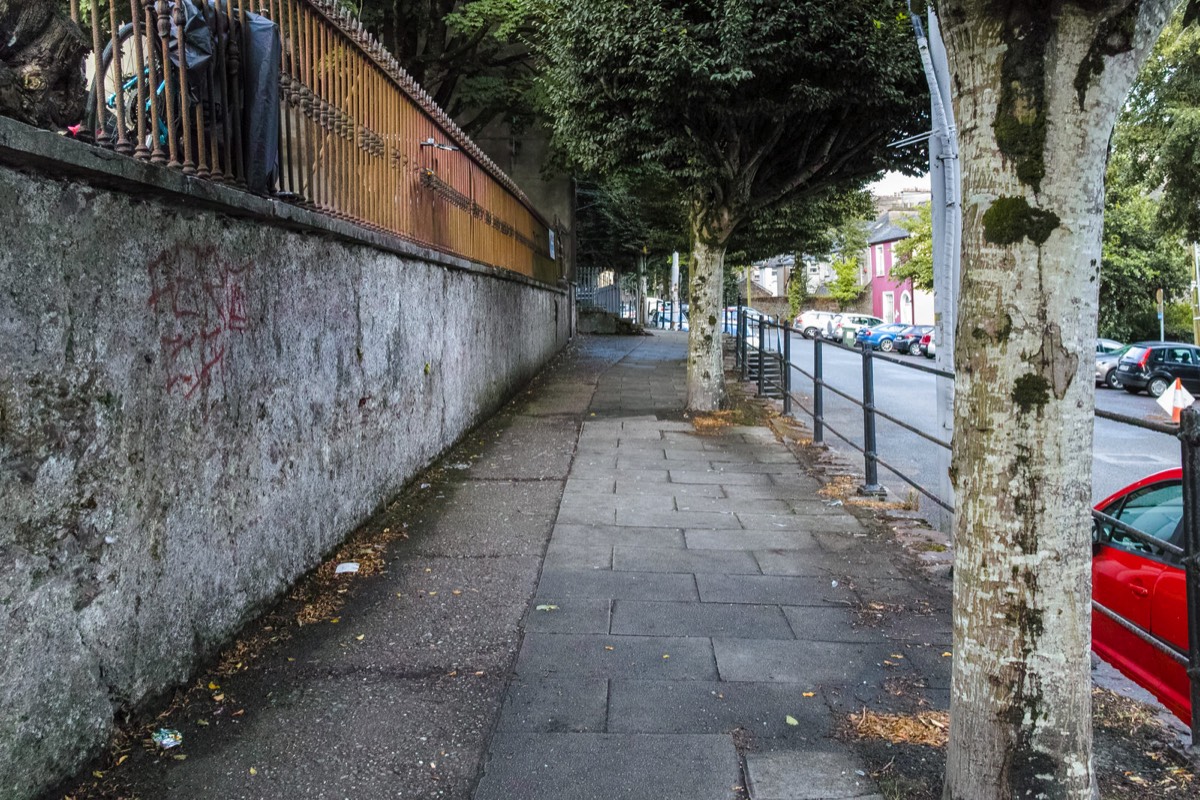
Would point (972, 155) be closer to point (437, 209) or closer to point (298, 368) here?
point (298, 368)

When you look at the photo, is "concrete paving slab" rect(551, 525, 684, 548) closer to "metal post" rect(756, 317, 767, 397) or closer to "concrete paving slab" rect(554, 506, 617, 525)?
"concrete paving slab" rect(554, 506, 617, 525)

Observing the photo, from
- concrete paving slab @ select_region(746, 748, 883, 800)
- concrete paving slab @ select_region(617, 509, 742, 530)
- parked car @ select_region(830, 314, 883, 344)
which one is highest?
parked car @ select_region(830, 314, 883, 344)

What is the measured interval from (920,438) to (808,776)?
10075mm

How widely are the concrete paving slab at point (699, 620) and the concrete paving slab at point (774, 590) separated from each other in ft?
0.38

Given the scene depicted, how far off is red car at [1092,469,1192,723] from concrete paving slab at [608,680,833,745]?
53.2 inches

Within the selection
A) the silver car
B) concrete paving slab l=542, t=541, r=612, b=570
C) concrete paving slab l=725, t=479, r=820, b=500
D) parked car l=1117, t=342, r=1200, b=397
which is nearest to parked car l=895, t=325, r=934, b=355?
the silver car

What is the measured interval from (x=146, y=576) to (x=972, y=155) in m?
3.00

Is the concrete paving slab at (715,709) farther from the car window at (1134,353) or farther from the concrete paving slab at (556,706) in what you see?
the car window at (1134,353)

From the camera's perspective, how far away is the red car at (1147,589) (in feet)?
12.6

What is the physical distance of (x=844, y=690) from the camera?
3.62m

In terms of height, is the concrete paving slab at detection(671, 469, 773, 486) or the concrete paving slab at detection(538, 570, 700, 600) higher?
the concrete paving slab at detection(671, 469, 773, 486)

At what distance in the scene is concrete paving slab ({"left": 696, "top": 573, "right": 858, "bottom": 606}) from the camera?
15.3ft

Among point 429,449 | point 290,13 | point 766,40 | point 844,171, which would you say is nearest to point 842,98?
point 766,40

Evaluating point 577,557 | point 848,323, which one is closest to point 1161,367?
point 848,323
